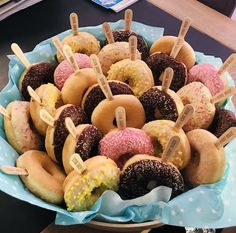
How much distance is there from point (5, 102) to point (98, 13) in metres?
0.60

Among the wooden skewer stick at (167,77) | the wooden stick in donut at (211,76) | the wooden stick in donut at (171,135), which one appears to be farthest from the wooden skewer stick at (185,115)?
the wooden stick in donut at (211,76)

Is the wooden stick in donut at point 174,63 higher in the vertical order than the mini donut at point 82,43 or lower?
higher

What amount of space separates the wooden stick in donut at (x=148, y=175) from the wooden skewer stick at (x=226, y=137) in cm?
11

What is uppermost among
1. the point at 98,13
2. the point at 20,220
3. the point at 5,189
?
the point at 98,13

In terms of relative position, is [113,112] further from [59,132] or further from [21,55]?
[21,55]

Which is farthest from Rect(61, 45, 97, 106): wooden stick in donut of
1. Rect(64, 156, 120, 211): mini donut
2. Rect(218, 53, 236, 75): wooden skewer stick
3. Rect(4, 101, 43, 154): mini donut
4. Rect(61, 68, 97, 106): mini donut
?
Rect(218, 53, 236, 75): wooden skewer stick

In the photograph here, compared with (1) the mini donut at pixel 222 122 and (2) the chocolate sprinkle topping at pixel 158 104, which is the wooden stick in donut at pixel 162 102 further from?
(1) the mini donut at pixel 222 122

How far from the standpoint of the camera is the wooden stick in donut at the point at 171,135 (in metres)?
0.83

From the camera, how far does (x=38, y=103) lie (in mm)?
898

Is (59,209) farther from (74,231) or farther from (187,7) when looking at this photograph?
(187,7)

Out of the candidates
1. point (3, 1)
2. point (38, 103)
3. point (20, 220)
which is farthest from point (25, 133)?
point (3, 1)

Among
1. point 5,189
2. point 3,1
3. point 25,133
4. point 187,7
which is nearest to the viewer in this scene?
point 5,189

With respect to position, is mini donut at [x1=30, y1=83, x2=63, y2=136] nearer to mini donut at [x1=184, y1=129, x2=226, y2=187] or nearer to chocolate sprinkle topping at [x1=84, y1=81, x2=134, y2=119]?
chocolate sprinkle topping at [x1=84, y1=81, x2=134, y2=119]

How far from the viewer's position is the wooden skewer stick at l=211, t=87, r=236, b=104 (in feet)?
2.87
